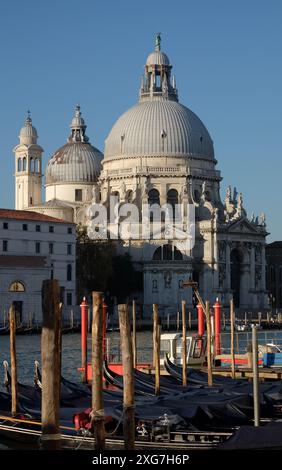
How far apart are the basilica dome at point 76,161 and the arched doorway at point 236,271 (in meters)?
11.9

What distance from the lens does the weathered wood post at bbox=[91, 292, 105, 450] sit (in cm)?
1418

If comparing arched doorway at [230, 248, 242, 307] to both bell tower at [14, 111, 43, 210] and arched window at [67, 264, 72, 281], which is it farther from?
arched window at [67, 264, 72, 281]

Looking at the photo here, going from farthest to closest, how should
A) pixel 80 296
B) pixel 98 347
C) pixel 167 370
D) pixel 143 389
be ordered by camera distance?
pixel 80 296 < pixel 167 370 < pixel 143 389 < pixel 98 347

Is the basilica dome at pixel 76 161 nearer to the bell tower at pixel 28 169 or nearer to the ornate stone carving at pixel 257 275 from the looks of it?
the bell tower at pixel 28 169

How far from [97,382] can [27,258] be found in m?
43.1

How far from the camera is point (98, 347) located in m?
15.2

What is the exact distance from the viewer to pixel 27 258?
57438mm

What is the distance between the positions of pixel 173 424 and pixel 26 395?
12.4 feet

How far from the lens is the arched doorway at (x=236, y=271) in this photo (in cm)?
7756

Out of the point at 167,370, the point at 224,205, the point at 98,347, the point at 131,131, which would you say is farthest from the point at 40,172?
the point at 98,347

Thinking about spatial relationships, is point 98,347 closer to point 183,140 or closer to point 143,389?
point 143,389

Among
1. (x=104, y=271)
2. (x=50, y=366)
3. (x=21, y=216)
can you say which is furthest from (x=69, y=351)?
(x=50, y=366)

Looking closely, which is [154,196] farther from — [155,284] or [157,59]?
[157,59]

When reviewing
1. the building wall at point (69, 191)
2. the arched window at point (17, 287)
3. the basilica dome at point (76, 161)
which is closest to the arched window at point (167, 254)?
the building wall at point (69, 191)
